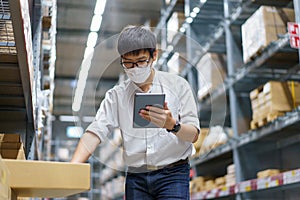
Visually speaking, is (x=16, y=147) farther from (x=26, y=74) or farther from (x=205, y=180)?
(x=205, y=180)

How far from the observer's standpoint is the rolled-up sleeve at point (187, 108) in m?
2.27

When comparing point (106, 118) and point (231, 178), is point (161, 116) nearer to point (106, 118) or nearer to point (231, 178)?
point (106, 118)

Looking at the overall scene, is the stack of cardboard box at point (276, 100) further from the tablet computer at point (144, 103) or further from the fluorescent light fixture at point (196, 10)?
the tablet computer at point (144, 103)

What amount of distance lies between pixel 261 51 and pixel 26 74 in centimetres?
289

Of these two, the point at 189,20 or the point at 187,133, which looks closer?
the point at 187,133

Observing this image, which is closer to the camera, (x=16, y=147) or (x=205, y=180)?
(x=16, y=147)

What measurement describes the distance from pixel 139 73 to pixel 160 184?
505mm

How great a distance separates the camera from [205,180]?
20.7 feet

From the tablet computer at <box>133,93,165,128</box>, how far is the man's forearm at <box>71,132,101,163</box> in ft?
0.73

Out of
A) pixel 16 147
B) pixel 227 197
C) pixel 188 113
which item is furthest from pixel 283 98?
pixel 16 147

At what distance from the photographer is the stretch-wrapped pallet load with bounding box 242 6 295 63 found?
180 inches

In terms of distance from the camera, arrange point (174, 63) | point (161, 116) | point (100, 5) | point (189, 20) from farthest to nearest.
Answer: point (189, 20) < point (100, 5) < point (174, 63) < point (161, 116)

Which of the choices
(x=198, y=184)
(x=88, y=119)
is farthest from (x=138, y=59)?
(x=198, y=184)

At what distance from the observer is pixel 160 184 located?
88.6 inches
